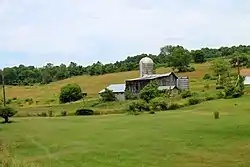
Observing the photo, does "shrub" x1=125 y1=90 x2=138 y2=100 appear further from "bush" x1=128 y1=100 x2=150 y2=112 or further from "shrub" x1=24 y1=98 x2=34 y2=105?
"bush" x1=128 y1=100 x2=150 y2=112

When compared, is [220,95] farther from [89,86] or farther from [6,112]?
[89,86]

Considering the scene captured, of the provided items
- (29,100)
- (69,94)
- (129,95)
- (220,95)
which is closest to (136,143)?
(220,95)

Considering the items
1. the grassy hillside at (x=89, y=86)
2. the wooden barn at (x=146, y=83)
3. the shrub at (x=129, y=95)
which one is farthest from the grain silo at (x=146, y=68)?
the shrub at (x=129, y=95)

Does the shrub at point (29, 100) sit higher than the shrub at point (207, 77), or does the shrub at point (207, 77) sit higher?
the shrub at point (207, 77)

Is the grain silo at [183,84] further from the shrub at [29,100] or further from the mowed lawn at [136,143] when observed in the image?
the mowed lawn at [136,143]

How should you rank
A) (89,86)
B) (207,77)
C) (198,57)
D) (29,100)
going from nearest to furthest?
(29,100), (207,77), (89,86), (198,57)

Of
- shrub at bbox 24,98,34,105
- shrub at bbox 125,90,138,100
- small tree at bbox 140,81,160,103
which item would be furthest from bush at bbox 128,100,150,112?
shrub at bbox 24,98,34,105

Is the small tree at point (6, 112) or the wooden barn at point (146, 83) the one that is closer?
the small tree at point (6, 112)

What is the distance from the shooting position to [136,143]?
3641 cm

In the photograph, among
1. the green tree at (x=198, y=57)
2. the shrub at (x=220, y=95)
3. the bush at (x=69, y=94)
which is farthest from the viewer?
the green tree at (x=198, y=57)

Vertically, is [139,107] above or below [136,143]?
above

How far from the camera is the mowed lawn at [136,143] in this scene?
2959 cm

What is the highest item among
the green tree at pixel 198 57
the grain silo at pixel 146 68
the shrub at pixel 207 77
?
the green tree at pixel 198 57

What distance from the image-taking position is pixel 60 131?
46.3 meters
